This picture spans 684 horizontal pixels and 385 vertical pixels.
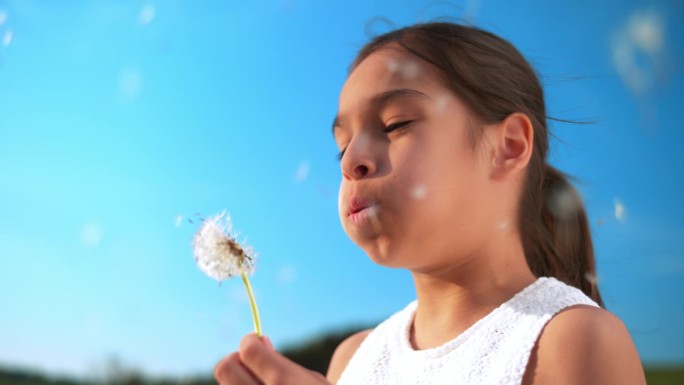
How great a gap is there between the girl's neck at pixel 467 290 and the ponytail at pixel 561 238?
15 cm

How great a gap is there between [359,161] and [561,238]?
0.55 meters

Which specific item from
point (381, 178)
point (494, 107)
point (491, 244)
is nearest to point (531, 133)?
point (494, 107)

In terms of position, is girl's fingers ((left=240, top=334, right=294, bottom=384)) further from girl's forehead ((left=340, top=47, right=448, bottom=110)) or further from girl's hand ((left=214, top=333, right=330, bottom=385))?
girl's forehead ((left=340, top=47, right=448, bottom=110))

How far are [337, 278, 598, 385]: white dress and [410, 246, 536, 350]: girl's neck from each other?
0.08 feet

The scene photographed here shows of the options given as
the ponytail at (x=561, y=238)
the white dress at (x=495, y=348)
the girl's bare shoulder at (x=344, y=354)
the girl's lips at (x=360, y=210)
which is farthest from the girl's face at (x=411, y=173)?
the girl's bare shoulder at (x=344, y=354)

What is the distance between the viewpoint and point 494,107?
1.26 m

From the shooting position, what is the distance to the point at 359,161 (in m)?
1.13

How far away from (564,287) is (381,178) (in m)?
0.39

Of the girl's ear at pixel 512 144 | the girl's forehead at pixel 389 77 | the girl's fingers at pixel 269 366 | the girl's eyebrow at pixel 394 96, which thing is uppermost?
the girl's forehead at pixel 389 77

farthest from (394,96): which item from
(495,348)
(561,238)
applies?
(561,238)

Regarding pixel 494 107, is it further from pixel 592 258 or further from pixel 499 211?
pixel 592 258

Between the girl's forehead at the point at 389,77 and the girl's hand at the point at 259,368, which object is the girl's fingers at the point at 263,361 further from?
the girl's forehead at the point at 389,77

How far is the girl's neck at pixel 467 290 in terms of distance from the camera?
1.23m

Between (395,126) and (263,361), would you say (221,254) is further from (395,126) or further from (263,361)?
(395,126)
